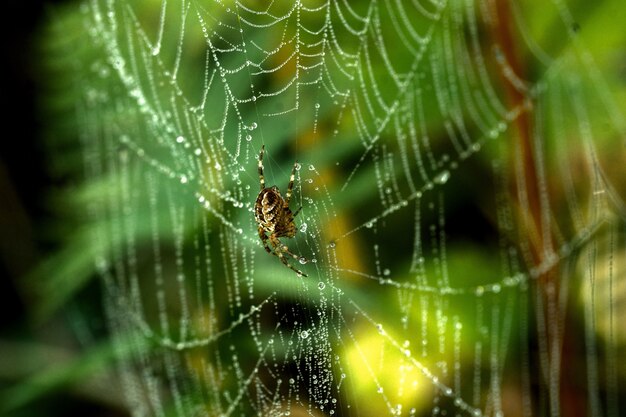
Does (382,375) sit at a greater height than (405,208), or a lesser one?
lesser

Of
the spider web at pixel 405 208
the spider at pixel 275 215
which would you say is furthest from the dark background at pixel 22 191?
the spider at pixel 275 215

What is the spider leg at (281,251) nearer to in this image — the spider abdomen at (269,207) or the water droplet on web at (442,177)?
the spider abdomen at (269,207)

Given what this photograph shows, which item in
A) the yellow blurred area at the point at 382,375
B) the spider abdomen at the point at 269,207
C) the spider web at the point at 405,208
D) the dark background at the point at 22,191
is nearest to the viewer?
the spider abdomen at the point at 269,207

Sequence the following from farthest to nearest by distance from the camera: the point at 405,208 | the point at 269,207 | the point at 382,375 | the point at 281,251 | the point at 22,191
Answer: the point at 22,191, the point at 405,208, the point at 382,375, the point at 281,251, the point at 269,207

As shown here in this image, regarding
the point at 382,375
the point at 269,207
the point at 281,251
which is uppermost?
the point at 269,207

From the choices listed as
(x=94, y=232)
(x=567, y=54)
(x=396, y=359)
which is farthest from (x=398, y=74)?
(x=94, y=232)

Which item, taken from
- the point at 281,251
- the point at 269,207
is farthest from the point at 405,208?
the point at 269,207

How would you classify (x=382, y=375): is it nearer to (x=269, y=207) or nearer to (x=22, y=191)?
(x=269, y=207)

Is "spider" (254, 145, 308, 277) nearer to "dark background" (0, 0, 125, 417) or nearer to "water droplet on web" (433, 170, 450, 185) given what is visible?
"water droplet on web" (433, 170, 450, 185)
